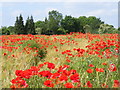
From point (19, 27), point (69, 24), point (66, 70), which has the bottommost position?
point (66, 70)

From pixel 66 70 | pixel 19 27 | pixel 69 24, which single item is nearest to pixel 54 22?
pixel 69 24

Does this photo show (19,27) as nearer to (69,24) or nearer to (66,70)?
(69,24)

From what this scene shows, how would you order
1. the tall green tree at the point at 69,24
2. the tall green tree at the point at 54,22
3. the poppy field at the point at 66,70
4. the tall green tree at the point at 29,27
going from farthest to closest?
the tall green tree at the point at 69,24 → the tall green tree at the point at 54,22 → the tall green tree at the point at 29,27 → the poppy field at the point at 66,70

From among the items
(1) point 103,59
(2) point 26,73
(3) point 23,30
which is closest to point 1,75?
(2) point 26,73

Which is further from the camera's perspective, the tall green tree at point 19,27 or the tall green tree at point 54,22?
the tall green tree at point 54,22

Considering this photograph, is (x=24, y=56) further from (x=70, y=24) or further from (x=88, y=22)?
(x=88, y=22)

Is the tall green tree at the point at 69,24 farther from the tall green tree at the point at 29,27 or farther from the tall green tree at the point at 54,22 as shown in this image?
the tall green tree at the point at 29,27

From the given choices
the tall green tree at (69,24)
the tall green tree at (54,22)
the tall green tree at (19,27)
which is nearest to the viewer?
the tall green tree at (19,27)

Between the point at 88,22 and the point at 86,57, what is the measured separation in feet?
255

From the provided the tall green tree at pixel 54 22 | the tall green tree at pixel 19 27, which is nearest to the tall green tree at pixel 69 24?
the tall green tree at pixel 54 22

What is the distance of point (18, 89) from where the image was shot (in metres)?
1.83

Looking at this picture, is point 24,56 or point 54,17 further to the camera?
point 54,17

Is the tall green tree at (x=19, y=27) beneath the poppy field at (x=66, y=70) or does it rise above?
above

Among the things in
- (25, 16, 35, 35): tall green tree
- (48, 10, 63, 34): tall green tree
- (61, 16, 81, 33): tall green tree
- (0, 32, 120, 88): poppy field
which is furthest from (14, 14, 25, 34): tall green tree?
(0, 32, 120, 88): poppy field
